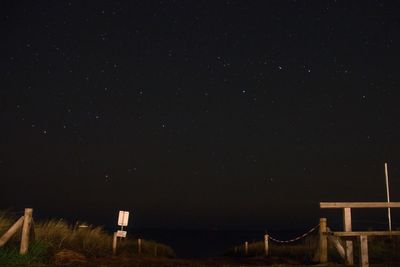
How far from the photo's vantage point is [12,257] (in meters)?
14.7

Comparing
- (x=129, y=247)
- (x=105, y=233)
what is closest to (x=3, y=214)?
(x=105, y=233)

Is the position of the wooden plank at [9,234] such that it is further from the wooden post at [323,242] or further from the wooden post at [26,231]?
the wooden post at [323,242]

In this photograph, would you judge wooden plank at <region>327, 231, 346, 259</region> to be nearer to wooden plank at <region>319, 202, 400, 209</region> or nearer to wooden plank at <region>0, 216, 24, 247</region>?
wooden plank at <region>319, 202, 400, 209</region>

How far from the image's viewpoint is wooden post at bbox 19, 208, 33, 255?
15117mm

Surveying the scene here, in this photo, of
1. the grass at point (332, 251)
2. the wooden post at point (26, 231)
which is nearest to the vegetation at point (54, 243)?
the wooden post at point (26, 231)

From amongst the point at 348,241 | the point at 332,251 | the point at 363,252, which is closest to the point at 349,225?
the point at 348,241

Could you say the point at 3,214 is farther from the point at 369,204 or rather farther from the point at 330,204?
the point at 369,204

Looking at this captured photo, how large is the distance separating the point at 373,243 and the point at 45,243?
1199 cm

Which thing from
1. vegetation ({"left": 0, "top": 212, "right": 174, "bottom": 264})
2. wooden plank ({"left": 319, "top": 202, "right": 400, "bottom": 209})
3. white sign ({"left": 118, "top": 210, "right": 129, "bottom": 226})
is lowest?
vegetation ({"left": 0, "top": 212, "right": 174, "bottom": 264})

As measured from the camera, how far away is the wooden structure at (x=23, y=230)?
49.2 ft

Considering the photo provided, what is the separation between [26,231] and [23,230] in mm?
95

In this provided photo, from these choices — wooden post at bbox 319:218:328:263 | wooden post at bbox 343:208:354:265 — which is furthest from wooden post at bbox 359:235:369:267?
wooden post at bbox 319:218:328:263

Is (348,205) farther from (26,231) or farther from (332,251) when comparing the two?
(26,231)

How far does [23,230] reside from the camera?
15250 millimetres
